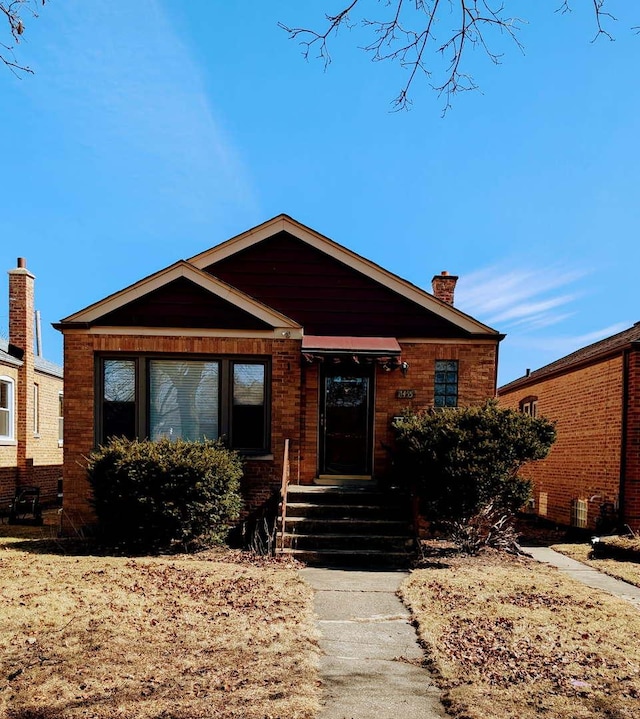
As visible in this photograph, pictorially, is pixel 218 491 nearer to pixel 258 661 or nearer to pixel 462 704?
pixel 258 661

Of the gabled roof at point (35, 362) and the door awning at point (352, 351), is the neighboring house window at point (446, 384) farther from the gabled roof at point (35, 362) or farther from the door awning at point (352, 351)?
the gabled roof at point (35, 362)

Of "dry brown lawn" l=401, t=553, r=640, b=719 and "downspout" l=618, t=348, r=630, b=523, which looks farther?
"downspout" l=618, t=348, r=630, b=523

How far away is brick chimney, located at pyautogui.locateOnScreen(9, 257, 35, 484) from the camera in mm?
16438

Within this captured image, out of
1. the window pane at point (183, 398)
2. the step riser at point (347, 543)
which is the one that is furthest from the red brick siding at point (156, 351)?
the step riser at point (347, 543)

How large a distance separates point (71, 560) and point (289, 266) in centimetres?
668

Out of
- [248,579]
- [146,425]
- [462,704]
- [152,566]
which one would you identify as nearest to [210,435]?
[146,425]

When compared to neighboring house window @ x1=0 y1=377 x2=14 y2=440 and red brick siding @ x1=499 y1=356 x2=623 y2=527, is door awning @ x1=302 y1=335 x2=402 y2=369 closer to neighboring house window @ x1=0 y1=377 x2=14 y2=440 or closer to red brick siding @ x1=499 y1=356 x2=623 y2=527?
red brick siding @ x1=499 y1=356 x2=623 y2=527

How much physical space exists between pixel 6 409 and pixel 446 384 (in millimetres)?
12093

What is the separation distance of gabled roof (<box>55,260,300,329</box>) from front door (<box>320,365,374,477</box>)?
1.78 meters

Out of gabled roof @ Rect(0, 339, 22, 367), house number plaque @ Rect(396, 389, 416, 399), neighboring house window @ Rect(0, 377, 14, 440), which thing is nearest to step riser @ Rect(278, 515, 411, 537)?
house number plaque @ Rect(396, 389, 416, 399)

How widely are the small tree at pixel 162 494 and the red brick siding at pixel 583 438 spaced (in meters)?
6.90

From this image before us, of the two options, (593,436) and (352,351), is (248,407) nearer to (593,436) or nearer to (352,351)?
(352,351)

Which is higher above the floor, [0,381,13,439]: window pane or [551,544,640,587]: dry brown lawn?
[0,381,13,439]: window pane

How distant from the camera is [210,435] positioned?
10.5 metres
